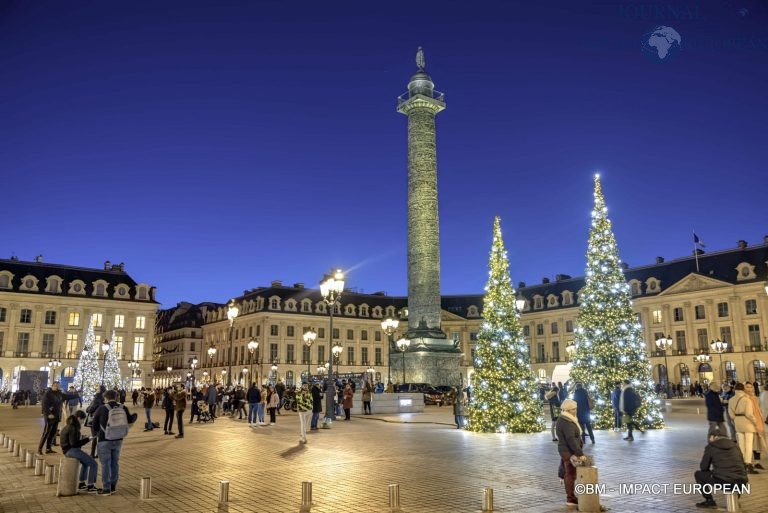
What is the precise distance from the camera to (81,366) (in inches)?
1882

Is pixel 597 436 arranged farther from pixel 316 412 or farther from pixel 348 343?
pixel 348 343

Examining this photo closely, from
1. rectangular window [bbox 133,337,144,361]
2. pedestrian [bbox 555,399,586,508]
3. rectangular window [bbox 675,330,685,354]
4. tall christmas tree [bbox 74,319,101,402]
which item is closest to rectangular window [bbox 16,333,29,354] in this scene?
rectangular window [bbox 133,337,144,361]

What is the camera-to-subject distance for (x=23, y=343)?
68062 millimetres

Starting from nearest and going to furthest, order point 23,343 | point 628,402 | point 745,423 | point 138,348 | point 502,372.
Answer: point 745,423, point 628,402, point 502,372, point 23,343, point 138,348

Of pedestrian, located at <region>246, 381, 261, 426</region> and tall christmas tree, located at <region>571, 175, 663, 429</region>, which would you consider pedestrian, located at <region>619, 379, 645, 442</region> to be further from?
pedestrian, located at <region>246, 381, 261, 426</region>

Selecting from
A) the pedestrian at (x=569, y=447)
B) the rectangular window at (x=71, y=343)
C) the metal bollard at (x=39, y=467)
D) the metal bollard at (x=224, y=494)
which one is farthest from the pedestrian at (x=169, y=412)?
the rectangular window at (x=71, y=343)

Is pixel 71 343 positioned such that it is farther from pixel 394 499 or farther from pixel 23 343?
pixel 394 499

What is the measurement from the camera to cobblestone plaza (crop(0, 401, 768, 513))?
8930 mm

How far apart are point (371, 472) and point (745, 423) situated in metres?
6.73

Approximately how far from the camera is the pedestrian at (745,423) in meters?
11.2

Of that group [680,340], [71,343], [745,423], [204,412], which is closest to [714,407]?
[745,423]

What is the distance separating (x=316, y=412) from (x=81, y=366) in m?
33.1

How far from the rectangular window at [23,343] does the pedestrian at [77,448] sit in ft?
219

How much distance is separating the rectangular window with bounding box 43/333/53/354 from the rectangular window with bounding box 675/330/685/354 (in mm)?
67173
